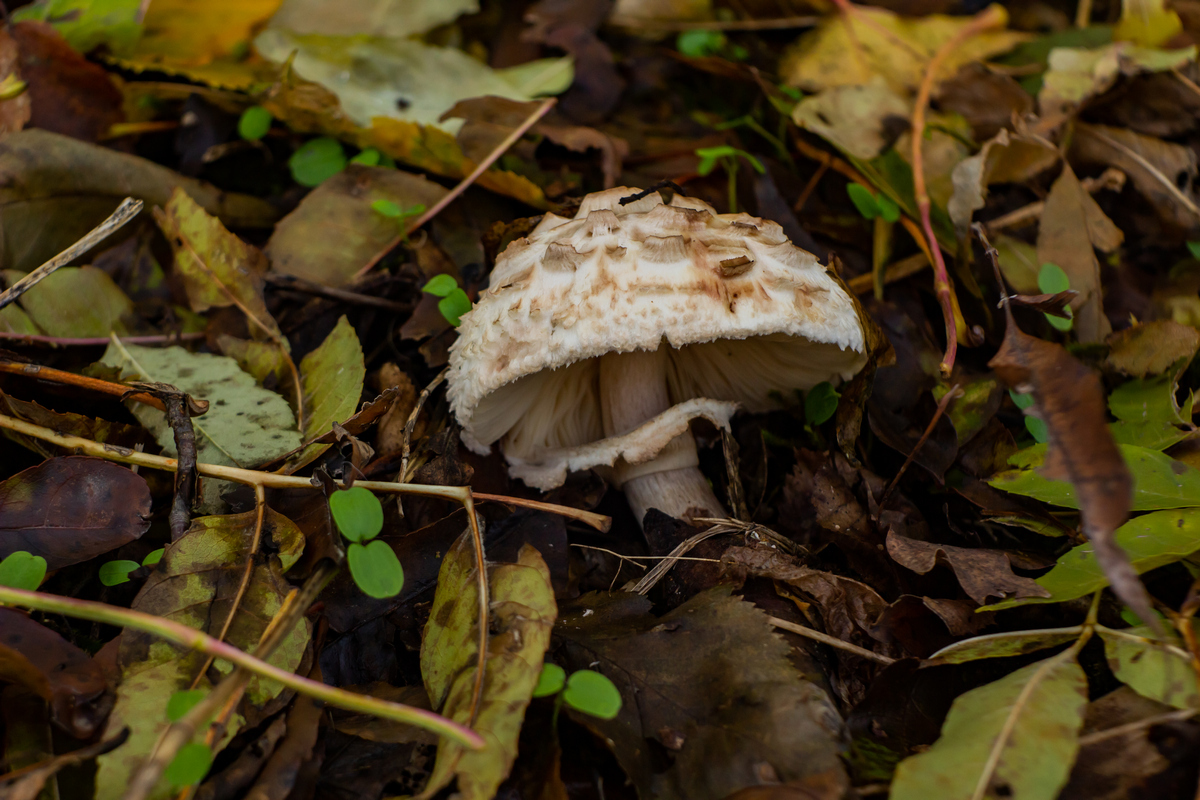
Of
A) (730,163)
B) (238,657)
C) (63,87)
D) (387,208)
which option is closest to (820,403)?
(730,163)

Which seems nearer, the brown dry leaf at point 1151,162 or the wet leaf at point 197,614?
the wet leaf at point 197,614

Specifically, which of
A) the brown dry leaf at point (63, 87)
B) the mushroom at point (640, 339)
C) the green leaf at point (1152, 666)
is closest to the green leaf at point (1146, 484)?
the green leaf at point (1152, 666)

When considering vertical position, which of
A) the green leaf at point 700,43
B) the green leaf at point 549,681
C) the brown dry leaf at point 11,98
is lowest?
the green leaf at point 549,681

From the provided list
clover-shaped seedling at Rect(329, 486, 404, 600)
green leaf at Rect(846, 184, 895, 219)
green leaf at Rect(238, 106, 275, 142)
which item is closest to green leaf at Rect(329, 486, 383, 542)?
clover-shaped seedling at Rect(329, 486, 404, 600)

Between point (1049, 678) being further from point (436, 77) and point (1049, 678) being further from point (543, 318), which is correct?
point (436, 77)

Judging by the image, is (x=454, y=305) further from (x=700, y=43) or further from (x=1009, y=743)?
(x=700, y=43)

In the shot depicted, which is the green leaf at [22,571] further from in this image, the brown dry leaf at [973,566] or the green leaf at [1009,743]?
the brown dry leaf at [973,566]
